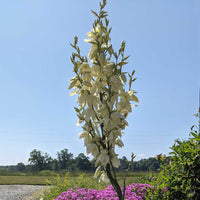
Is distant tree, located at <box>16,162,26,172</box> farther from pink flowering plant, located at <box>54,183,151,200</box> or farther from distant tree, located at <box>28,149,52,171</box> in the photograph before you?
pink flowering plant, located at <box>54,183,151,200</box>

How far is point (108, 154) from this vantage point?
2189 millimetres

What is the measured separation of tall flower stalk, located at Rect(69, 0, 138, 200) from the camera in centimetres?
216

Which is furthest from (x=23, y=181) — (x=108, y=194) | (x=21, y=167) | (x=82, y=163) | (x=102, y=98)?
(x=21, y=167)

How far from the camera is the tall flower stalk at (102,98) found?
2.16 meters

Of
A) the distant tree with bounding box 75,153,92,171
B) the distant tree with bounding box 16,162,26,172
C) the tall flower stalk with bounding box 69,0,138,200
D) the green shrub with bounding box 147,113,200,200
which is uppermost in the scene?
the tall flower stalk with bounding box 69,0,138,200

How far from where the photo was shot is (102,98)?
2.31m

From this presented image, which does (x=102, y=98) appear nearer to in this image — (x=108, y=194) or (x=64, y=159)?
(x=108, y=194)

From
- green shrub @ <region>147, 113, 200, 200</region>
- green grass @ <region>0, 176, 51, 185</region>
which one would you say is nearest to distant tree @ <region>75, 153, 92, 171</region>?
green grass @ <region>0, 176, 51, 185</region>

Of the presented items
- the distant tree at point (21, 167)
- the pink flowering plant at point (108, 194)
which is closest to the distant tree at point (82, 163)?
the distant tree at point (21, 167)

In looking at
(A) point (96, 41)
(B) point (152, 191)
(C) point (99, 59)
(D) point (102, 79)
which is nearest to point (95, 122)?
(D) point (102, 79)

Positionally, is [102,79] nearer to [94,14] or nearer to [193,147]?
[94,14]

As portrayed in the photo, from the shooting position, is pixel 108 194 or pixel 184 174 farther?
pixel 108 194

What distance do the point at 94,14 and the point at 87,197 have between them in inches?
119

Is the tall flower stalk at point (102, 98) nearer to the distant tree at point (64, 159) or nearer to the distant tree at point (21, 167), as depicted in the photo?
the distant tree at point (64, 159)
